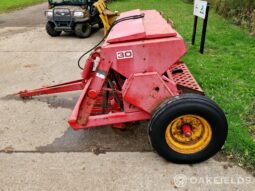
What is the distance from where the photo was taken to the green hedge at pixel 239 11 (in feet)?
31.0

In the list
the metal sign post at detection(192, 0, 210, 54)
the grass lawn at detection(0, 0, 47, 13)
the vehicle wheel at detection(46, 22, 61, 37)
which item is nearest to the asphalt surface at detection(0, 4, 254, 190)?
the metal sign post at detection(192, 0, 210, 54)

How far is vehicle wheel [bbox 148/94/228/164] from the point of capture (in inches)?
119

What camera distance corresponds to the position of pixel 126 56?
10.5ft

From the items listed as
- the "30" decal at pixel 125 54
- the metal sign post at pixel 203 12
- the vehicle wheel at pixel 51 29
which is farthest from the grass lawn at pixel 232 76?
the vehicle wheel at pixel 51 29

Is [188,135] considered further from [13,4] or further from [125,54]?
[13,4]

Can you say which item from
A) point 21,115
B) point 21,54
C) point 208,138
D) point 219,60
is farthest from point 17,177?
point 21,54

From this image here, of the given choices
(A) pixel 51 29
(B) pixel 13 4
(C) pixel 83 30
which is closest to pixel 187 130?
(C) pixel 83 30

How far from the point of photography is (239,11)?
34.4 ft

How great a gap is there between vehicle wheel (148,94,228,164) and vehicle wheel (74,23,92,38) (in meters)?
6.72

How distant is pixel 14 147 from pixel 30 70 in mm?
3063

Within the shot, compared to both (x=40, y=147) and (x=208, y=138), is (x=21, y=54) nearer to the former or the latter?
(x=40, y=147)

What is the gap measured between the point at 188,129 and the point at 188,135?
0.06 m

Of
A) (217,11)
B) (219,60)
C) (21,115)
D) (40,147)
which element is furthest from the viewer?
(217,11)

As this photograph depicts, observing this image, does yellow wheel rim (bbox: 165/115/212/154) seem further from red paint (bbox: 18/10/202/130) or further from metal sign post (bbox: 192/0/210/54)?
metal sign post (bbox: 192/0/210/54)
